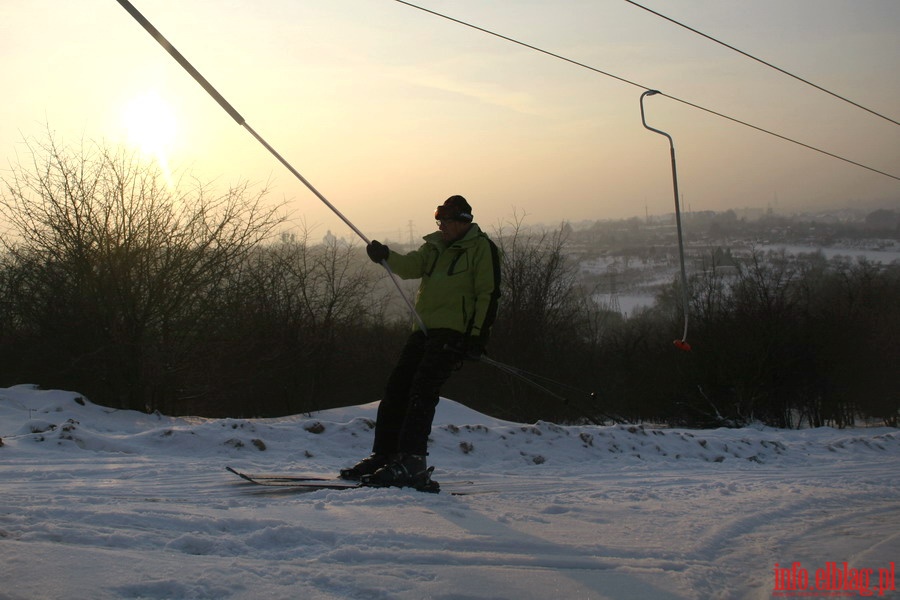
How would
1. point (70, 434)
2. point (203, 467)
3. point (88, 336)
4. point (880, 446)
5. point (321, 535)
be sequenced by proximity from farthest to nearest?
point (88, 336) → point (880, 446) → point (70, 434) → point (203, 467) → point (321, 535)

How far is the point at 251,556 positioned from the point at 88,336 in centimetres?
1109

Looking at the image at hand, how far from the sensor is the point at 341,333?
28.7m

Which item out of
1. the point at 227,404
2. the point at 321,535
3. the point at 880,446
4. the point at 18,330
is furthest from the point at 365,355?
the point at 321,535

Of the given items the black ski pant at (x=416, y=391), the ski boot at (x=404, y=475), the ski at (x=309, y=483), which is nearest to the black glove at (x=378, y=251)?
the black ski pant at (x=416, y=391)

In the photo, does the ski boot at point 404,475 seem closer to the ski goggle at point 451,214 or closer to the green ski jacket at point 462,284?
the green ski jacket at point 462,284

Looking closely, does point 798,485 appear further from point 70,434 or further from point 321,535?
point 70,434

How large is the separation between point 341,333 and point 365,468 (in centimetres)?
2352

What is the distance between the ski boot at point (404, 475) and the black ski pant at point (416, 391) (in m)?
0.06

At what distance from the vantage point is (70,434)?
6.43 meters

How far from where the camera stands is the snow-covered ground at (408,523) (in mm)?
3186

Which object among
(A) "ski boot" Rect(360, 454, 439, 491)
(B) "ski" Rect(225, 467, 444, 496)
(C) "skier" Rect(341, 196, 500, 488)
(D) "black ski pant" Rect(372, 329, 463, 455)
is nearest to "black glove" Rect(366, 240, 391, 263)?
(C) "skier" Rect(341, 196, 500, 488)

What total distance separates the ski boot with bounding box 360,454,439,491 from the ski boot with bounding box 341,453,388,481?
223 mm

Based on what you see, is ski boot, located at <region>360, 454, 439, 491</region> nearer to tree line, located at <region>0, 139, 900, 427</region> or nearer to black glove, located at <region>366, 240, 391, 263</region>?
black glove, located at <region>366, 240, 391, 263</region>

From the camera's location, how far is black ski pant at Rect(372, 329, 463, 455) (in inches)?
207
